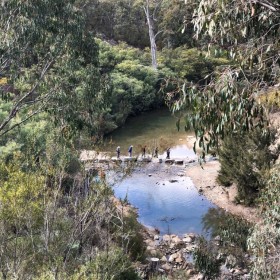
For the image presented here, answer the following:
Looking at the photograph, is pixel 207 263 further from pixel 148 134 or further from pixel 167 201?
pixel 148 134

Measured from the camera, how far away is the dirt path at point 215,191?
1362 centimetres

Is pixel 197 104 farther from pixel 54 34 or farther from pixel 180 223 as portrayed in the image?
pixel 180 223

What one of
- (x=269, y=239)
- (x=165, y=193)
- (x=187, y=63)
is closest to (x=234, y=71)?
(x=269, y=239)

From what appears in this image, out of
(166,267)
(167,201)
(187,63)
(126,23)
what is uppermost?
(126,23)

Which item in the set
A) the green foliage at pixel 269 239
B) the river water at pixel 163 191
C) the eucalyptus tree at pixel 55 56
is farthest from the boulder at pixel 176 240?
the green foliage at pixel 269 239

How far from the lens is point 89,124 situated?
8.73 meters

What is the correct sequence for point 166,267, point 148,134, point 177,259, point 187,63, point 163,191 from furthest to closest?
point 187,63, point 148,134, point 163,191, point 177,259, point 166,267

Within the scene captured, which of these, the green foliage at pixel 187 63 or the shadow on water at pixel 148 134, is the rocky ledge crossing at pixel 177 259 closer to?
the shadow on water at pixel 148 134

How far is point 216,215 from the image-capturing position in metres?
14.0

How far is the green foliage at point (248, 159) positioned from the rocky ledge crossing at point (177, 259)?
2.28 metres

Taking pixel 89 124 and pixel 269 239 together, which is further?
pixel 89 124

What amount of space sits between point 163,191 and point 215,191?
195 cm

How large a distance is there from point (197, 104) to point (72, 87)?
202 inches

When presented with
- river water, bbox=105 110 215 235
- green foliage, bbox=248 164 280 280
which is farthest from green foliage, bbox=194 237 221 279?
green foliage, bbox=248 164 280 280
